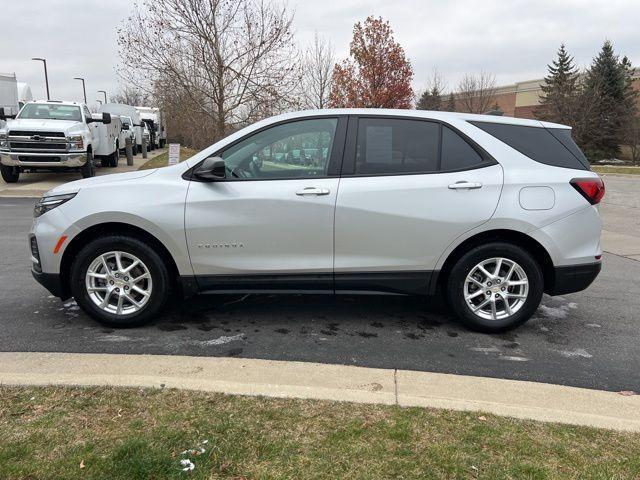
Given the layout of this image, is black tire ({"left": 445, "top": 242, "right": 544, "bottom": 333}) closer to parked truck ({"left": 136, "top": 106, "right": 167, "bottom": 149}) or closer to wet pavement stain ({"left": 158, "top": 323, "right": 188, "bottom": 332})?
wet pavement stain ({"left": 158, "top": 323, "right": 188, "bottom": 332})

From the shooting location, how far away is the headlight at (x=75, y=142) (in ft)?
46.9

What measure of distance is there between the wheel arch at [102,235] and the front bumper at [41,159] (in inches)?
455

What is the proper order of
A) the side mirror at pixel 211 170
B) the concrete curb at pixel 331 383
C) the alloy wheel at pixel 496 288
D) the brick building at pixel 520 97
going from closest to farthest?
the concrete curb at pixel 331 383 < the side mirror at pixel 211 170 < the alloy wheel at pixel 496 288 < the brick building at pixel 520 97

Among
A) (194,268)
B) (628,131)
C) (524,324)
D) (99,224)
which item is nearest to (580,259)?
(524,324)

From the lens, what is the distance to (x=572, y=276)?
4199 mm

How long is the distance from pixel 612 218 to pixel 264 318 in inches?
404

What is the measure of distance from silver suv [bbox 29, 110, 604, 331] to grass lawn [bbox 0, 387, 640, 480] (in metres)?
1.33

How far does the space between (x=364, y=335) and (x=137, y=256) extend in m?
1.90

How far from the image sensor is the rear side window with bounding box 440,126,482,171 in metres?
4.15

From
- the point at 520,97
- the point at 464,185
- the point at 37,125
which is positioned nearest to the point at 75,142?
the point at 37,125

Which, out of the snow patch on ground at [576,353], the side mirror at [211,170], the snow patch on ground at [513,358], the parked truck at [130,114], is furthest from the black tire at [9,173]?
the snow patch on ground at [576,353]

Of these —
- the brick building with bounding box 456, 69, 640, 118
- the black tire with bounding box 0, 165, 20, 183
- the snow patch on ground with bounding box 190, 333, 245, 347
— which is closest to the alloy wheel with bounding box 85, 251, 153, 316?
the snow patch on ground with bounding box 190, 333, 245, 347

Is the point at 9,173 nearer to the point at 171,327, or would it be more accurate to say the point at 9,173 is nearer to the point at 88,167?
the point at 88,167

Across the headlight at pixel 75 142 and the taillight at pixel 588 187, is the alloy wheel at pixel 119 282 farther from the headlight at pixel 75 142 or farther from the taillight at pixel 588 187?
the headlight at pixel 75 142
